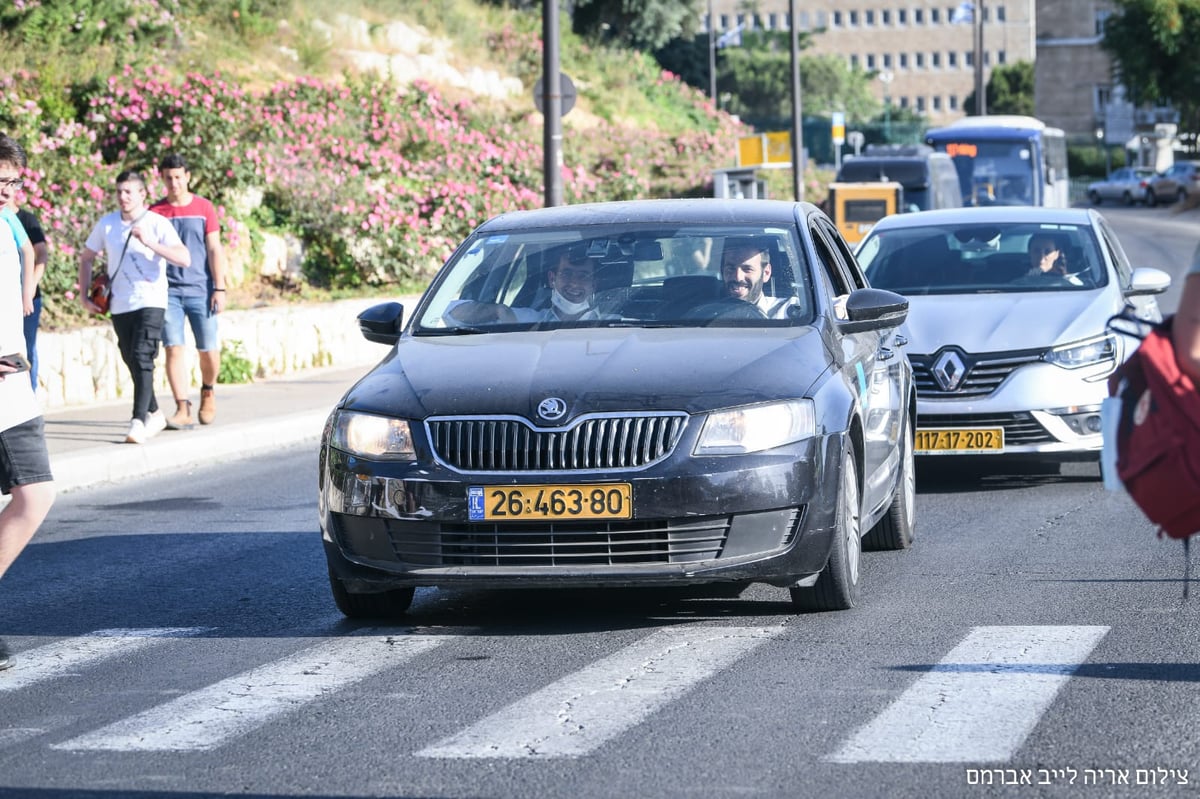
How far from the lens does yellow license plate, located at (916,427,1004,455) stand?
10.7 meters

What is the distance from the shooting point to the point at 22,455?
21.2ft

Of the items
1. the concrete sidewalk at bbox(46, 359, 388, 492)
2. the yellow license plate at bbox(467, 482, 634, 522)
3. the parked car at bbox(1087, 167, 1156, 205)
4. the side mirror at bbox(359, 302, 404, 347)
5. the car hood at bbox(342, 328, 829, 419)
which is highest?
the side mirror at bbox(359, 302, 404, 347)

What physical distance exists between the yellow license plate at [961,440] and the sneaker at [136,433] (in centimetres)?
536

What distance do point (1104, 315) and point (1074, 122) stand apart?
131 m

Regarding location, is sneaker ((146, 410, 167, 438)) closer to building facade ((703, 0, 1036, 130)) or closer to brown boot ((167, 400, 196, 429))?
brown boot ((167, 400, 196, 429))

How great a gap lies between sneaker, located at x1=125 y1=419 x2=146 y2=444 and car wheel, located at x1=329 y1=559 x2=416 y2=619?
19.9ft

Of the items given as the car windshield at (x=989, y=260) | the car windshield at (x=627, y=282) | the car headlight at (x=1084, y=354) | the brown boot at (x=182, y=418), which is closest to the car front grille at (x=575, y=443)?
the car windshield at (x=627, y=282)

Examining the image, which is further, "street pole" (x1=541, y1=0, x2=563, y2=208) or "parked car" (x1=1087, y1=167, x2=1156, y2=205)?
"parked car" (x1=1087, y1=167, x2=1156, y2=205)

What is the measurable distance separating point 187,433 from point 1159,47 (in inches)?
2742

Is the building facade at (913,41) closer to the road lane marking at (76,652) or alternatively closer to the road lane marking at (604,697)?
the road lane marking at (76,652)

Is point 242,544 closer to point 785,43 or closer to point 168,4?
point 168,4

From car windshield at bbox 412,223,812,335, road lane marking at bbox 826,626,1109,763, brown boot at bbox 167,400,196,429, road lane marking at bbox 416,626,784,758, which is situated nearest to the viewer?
road lane marking at bbox 826,626,1109,763

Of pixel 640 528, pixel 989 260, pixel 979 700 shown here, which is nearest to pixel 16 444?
pixel 640 528

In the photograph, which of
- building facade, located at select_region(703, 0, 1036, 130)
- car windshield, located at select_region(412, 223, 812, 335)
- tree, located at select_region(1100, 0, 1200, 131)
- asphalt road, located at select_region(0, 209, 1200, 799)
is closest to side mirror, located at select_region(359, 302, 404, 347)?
car windshield, located at select_region(412, 223, 812, 335)
